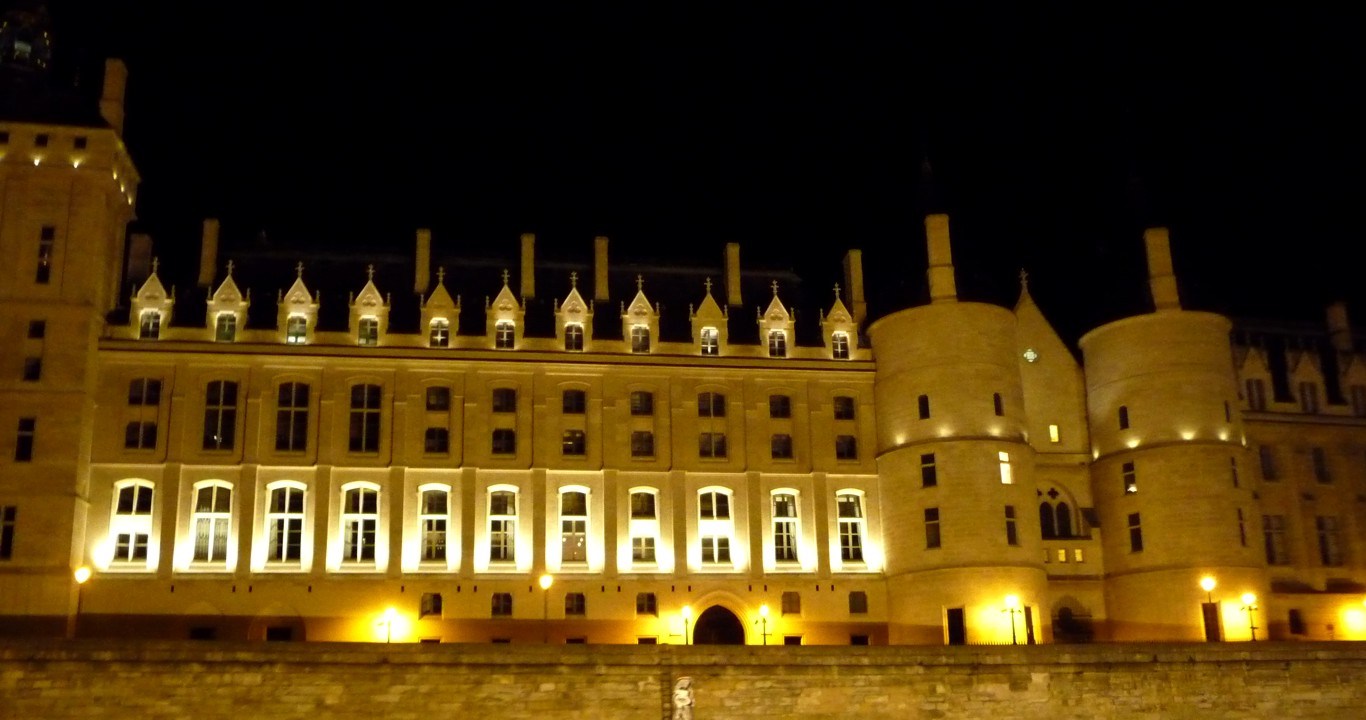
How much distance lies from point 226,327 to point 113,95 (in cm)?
1111

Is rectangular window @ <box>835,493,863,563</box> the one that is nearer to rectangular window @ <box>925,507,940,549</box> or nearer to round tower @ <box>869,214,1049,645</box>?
round tower @ <box>869,214,1049,645</box>

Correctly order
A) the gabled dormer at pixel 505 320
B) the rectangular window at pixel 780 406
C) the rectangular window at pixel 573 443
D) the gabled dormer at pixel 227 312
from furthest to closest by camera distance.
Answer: the rectangular window at pixel 780 406
the gabled dormer at pixel 505 320
the rectangular window at pixel 573 443
the gabled dormer at pixel 227 312

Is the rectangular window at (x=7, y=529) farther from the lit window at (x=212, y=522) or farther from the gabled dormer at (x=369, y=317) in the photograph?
the gabled dormer at (x=369, y=317)

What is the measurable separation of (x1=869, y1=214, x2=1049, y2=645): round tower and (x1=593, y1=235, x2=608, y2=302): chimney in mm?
12863

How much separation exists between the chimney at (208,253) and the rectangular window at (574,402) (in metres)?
16.4

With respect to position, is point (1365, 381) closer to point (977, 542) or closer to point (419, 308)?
point (977, 542)

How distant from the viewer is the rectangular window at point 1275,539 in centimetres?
6550

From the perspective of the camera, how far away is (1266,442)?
67.3 m

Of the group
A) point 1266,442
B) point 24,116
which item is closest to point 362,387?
point 24,116

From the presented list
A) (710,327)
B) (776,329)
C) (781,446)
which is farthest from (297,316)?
(781,446)

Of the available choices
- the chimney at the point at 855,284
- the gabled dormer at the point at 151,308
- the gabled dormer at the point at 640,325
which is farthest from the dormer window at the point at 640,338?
the gabled dormer at the point at 151,308

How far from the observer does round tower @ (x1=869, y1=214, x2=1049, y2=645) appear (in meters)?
55.6

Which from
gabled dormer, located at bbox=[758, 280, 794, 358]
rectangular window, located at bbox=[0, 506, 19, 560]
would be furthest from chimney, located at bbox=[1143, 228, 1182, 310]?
rectangular window, located at bbox=[0, 506, 19, 560]

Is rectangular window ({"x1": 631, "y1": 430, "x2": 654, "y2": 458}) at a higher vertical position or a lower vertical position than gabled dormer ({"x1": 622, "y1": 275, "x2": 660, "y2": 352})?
lower
